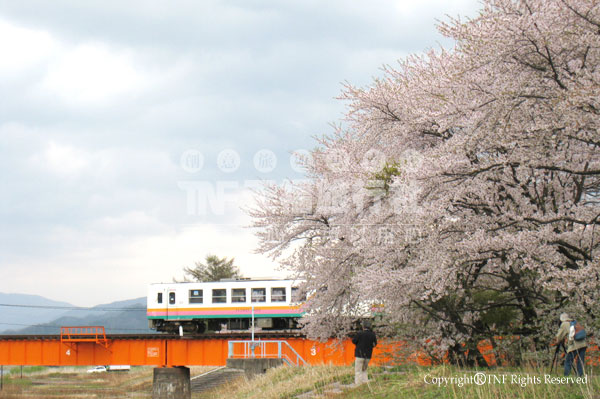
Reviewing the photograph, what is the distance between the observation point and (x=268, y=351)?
27.4 m

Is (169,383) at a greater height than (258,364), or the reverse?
(258,364)

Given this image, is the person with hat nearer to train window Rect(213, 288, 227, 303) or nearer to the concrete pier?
the concrete pier

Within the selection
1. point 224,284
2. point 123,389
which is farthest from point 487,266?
point 123,389

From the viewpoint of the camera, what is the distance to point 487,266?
1656 centimetres

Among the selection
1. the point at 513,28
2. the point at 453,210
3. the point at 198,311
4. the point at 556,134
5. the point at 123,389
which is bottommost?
the point at 123,389

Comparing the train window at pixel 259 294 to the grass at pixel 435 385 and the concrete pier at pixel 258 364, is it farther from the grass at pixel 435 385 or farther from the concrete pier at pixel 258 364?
the grass at pixel 435 385

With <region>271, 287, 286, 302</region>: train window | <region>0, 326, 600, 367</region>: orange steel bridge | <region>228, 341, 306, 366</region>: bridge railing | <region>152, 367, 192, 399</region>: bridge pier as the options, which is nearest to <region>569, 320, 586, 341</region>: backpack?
<region>228, 341, 306, 366</region>: bridge railing

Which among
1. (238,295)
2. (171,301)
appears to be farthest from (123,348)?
(238,295)

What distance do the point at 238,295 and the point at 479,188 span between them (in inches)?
930

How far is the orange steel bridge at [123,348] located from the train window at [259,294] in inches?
110

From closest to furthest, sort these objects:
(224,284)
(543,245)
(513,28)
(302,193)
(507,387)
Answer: (507,387), (513,28), (543,245), (302,193), (224,284)

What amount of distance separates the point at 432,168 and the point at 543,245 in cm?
274

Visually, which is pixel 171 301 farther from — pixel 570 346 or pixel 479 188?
pixel 570 346

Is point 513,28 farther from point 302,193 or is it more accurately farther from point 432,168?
point 302,193
